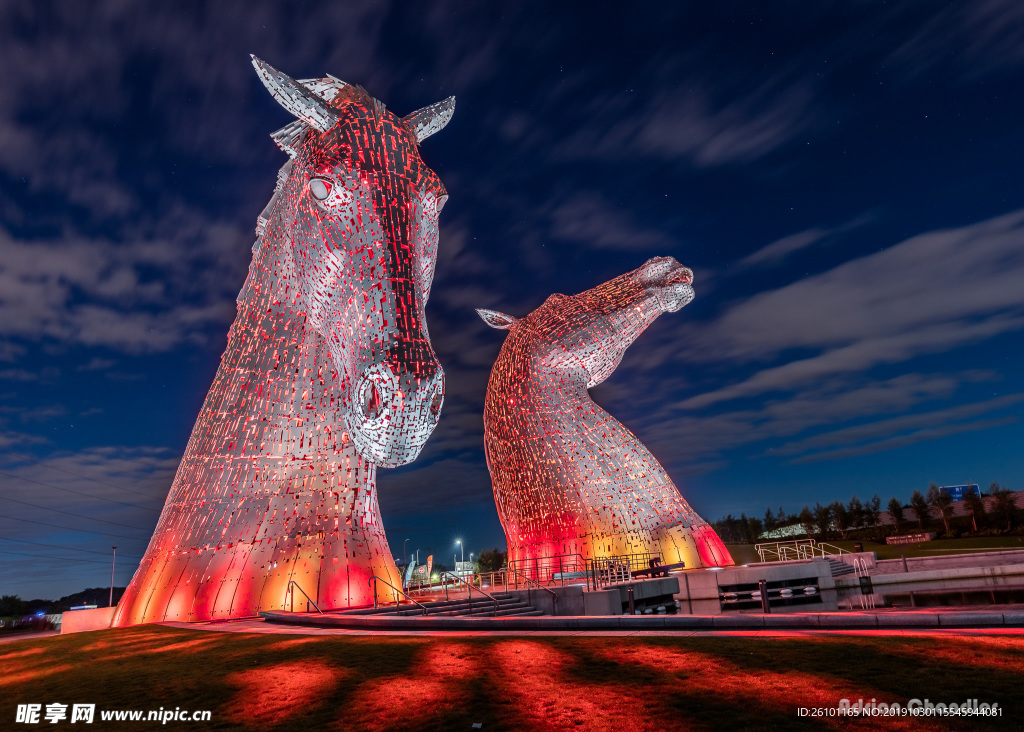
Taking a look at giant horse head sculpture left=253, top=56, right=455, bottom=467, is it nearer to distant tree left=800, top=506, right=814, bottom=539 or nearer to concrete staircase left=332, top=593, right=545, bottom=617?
concrete staircase left=332, top=593, right=545, bottom=617

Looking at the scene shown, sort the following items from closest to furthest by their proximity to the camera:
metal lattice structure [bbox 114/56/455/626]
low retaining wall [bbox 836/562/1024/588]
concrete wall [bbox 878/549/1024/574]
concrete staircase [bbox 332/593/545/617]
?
metal lattice structure [bbox 114/56/455/626], concrete staircase [bbox 332/593/545/617], low retaining wall [bbox 836/562/1024/588], concrete wall [bbox 878/549/1024/574]

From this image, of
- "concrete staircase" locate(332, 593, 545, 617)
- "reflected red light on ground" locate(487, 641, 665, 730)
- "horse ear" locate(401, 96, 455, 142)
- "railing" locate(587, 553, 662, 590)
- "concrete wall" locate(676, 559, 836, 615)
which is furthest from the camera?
"railing" locate(587, 553, 662, 590)

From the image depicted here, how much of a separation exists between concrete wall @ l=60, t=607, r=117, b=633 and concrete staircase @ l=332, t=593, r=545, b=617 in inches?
232

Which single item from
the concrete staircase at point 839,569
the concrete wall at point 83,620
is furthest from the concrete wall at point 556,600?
the concrete staircase at point 839,569

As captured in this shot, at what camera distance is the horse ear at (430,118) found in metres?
8.97

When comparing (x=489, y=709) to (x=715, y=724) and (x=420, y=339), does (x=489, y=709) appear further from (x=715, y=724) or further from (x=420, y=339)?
(x=420, y=339)

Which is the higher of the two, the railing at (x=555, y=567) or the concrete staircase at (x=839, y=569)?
the railing at (x=555, y=567)

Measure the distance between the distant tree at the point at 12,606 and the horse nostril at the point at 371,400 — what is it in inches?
1804

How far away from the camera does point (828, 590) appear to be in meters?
16.0

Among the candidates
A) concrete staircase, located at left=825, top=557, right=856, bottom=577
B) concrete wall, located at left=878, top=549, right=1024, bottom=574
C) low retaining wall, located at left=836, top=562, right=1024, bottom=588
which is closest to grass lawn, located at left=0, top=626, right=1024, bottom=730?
low retaining wall, located at left=836, top=562, right=1024, bottom=588

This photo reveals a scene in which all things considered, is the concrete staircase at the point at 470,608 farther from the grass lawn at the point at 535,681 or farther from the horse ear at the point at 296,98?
the horse ear at the point at 296,98

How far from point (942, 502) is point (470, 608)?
56468 mm

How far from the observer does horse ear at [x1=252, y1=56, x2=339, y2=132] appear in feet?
23.5

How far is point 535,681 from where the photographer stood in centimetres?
470
